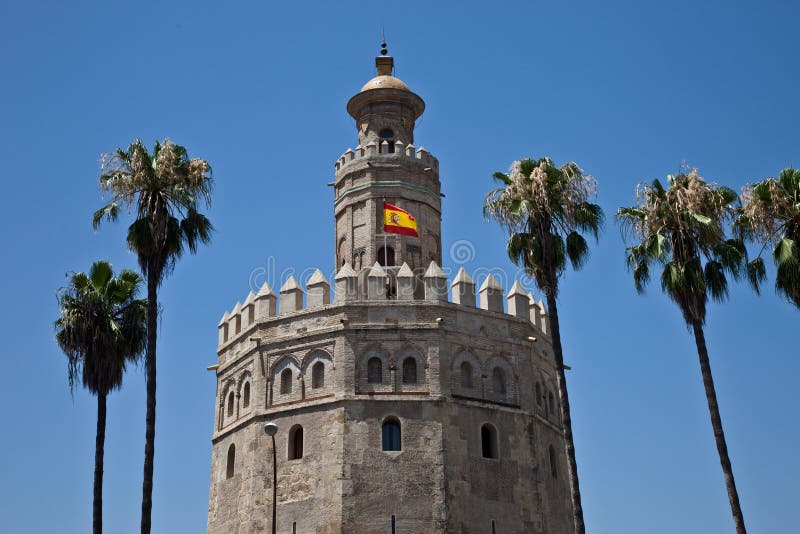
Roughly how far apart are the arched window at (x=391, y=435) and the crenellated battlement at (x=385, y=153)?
11.1m

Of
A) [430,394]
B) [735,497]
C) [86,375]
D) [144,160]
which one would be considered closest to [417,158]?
[430,394]

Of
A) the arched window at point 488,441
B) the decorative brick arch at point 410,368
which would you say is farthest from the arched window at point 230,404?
the arched window at point 488,441

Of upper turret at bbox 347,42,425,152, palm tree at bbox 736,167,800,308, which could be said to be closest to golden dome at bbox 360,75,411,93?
upper turret at bbox 347,42,425,152

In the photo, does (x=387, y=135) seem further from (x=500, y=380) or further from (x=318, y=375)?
(x=500, y=380)

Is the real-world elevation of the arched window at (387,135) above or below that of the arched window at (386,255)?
above

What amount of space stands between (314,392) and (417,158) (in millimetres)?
10816

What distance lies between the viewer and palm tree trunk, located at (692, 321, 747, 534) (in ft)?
71.0

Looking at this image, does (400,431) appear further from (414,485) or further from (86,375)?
(86,375)

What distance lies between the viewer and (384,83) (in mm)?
37344

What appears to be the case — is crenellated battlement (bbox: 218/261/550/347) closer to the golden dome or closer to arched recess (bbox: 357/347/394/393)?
arched recess (bbox: 357/347/394/393)

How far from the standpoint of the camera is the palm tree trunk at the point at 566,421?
72.4 feet

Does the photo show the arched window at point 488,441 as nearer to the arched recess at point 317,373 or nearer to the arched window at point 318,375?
the arched recess at point 317,373

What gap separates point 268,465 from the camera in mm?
29734

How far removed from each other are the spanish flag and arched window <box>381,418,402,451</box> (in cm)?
785
